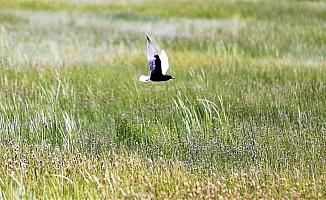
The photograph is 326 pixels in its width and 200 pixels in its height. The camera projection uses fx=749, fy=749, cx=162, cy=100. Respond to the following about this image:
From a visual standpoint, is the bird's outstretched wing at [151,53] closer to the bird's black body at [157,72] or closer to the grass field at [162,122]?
the bird's black body at [157,72]

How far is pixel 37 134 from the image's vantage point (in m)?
7.12

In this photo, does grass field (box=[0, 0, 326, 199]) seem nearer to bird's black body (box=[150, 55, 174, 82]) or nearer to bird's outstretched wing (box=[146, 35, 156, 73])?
bird's black body (box=[150, 55, 174, 82])

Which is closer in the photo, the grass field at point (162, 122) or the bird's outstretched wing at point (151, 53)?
the grass field at point (162, 122)

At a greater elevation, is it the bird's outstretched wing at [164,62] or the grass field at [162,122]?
the bird's outstretched wing at [164,62]

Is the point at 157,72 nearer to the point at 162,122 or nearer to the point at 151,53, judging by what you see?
the point at 151,53

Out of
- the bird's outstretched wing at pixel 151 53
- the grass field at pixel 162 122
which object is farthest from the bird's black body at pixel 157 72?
the grass field at pixel 162 122

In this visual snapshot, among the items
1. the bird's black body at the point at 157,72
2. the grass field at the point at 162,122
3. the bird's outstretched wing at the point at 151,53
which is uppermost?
the bird's outstretched wing at the point at 151,53

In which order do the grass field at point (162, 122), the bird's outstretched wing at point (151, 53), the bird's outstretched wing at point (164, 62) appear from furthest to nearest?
the bird's outstretched wing at point (164, 62) → the bird's outstretched wing at point (151, 53) → the grass field at point (162, 122)

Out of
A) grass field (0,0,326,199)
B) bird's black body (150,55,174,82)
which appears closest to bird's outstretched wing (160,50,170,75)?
bird's black body (150,55,174,82)

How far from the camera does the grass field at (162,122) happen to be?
579cm

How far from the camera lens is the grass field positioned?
19.0 feet

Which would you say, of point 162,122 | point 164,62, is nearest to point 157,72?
point 164,62

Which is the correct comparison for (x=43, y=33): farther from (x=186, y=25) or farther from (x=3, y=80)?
(x=3, y=80)

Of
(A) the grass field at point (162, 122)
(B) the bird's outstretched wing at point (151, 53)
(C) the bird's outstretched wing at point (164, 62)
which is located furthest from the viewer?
(C) the bird's outstretched wing at point (164, 62)
